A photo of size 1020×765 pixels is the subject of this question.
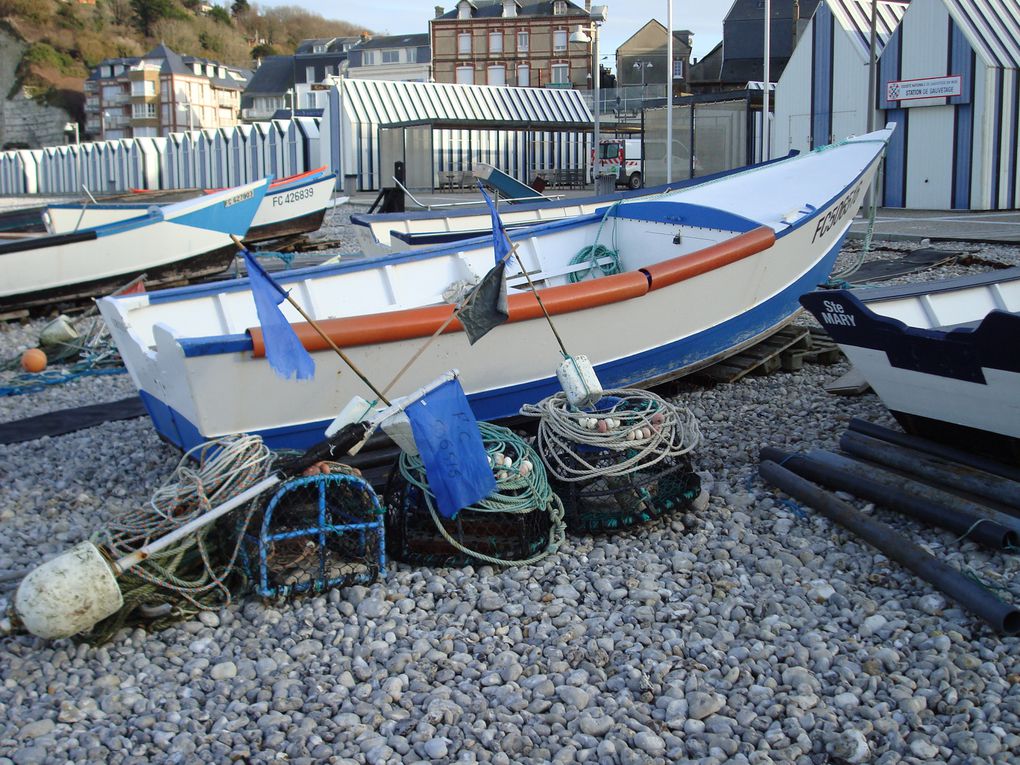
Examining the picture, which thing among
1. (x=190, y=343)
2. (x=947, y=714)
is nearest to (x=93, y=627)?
(x=190, y=343)

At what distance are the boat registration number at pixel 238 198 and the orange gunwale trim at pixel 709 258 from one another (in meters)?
8.81

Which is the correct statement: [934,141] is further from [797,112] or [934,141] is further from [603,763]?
[603,763]

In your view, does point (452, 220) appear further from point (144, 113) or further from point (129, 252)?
point (144, 113)

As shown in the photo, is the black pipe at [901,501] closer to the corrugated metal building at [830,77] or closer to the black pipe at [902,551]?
the black pipe at [902,551]

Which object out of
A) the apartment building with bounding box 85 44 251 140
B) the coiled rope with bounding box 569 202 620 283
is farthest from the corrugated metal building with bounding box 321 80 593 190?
the apartment building with bounding box 85 44 251 140

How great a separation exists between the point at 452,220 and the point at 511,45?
6096 centimetres

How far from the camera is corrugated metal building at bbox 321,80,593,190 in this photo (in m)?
34.9

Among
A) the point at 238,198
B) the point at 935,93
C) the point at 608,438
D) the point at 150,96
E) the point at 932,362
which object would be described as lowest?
the point at 608,438

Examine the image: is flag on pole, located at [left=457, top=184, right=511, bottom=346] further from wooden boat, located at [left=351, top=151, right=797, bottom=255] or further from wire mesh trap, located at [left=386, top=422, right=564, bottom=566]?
wooden boat, located at [left=351, top=151, right=797, bottom=255]

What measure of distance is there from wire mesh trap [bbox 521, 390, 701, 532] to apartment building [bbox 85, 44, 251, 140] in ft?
273

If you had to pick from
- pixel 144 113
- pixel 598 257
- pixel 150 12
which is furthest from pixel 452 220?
pixel 150 12

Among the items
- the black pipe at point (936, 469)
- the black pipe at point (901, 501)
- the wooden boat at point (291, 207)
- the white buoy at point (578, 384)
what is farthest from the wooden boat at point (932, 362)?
the wooden boat at point (291, 207)

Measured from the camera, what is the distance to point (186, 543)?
4473 mm

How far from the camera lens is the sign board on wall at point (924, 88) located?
2166 cm
